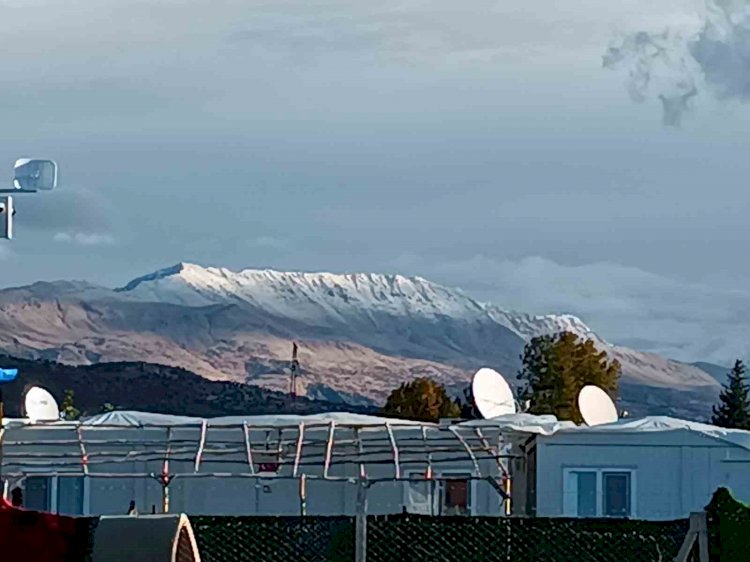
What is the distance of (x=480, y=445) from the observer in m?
29.6

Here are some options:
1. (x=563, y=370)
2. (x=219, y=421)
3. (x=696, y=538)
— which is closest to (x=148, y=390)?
(x=563, y=370)

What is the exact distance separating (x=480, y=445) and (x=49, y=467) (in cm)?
638

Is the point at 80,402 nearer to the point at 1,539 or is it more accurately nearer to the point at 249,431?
the point at 249,431

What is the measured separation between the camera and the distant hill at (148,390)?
102m

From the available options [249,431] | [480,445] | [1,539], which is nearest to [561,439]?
[480,445]

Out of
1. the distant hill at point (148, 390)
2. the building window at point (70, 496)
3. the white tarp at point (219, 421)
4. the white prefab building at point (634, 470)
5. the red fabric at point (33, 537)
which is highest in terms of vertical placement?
the distant hill at point (148, 390)

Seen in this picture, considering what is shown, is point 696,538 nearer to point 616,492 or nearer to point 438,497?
point 616,492

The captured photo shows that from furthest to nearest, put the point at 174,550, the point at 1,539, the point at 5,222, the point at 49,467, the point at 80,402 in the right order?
1. the point at 80,402
2. the point at 49,467
3. the point at 5,222
4. the point at 1,539
5. the point at 174,550

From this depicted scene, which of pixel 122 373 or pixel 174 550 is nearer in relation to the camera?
pixel 174 550

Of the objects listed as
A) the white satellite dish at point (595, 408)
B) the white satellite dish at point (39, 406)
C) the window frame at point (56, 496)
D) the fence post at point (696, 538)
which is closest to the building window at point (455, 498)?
the white satellite dish at point (595, 408)

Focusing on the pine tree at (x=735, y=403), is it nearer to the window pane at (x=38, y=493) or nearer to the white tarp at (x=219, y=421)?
the white tarp at (x=219, y=421)

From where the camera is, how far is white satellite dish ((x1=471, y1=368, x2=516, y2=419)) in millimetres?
34469

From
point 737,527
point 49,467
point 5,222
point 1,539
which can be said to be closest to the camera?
point 1,539

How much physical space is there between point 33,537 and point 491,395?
18.7m
